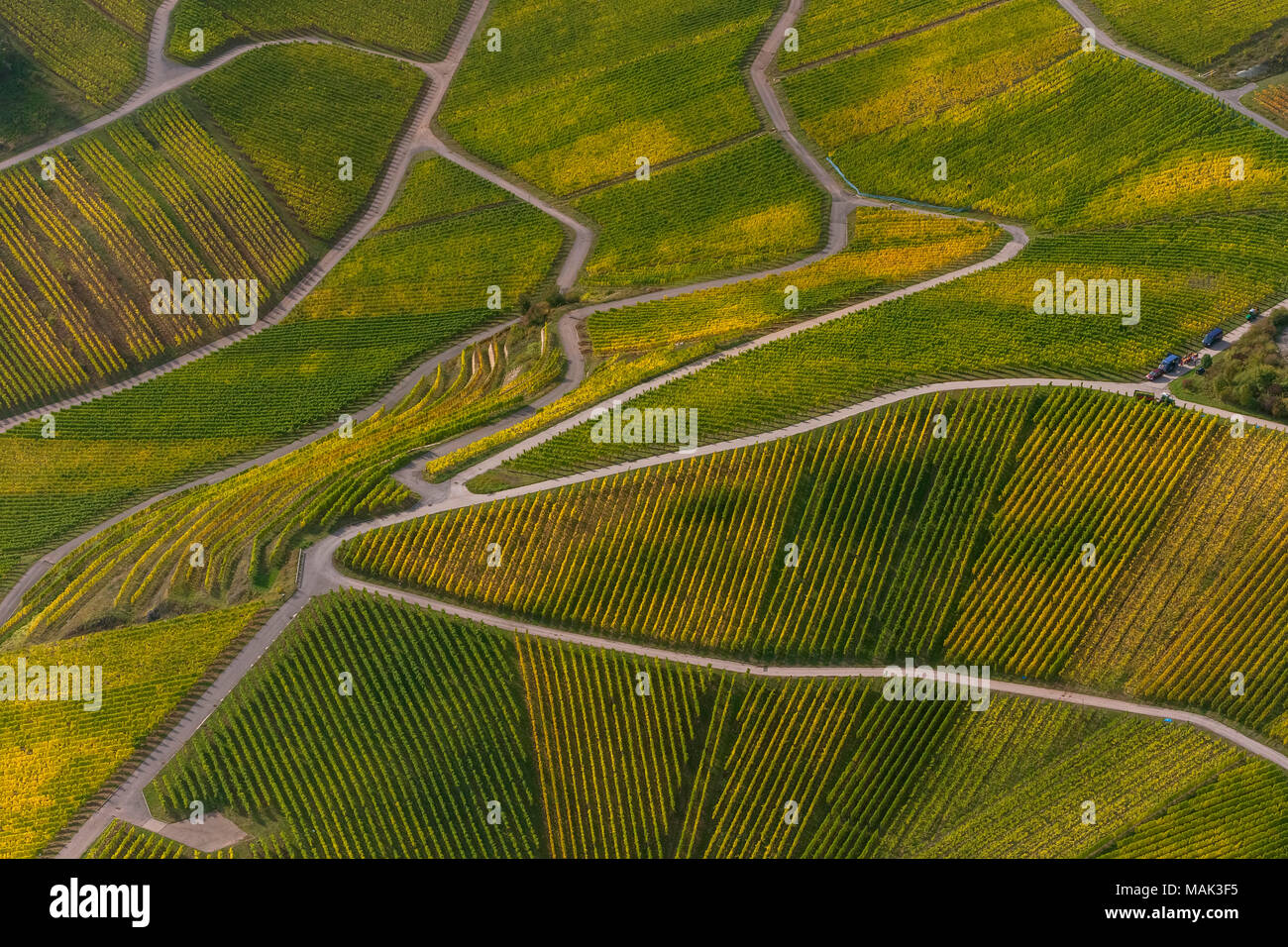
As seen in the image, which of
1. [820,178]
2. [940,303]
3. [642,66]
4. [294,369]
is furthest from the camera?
[642,66]

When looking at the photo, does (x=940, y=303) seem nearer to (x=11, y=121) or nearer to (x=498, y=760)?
(x=498, y=760)

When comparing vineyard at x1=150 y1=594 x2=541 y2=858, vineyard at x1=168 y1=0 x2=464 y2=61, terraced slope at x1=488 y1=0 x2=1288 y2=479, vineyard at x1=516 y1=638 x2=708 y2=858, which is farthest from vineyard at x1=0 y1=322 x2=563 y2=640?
vineyard at x1=168 y1=0 x2=464 y2=61

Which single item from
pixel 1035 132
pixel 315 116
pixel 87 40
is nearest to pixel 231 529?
pixel 315 116

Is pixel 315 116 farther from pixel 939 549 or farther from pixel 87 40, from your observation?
pixel 939 549

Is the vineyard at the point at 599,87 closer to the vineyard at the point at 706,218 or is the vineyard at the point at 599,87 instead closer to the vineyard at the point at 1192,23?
the vineyard at the point at 706,218

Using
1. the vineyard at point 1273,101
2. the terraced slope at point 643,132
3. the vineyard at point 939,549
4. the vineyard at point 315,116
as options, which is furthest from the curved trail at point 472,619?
the vineyard at point 1273,101

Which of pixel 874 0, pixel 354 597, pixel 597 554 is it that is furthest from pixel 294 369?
A: pixel 874 0
